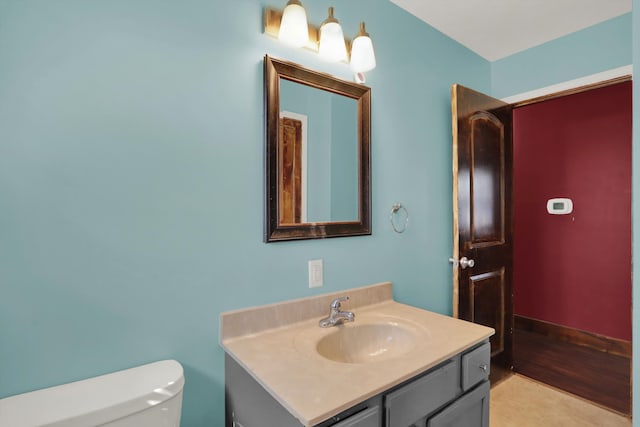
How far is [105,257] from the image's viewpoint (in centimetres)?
99

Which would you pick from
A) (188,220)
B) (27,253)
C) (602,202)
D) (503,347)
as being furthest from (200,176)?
(602,202)

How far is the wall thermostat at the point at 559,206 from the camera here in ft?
10.1

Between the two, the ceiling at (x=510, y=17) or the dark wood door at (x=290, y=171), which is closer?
the dark wood door at (x=290, y=171)

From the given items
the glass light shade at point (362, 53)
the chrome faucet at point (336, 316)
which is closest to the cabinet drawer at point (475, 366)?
the chrome faucet at point (336, 316)

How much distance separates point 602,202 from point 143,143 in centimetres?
357

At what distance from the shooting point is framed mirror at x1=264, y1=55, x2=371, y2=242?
1301 millimetres

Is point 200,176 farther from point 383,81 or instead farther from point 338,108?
point 383,81

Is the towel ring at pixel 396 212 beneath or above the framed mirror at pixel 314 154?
beneath

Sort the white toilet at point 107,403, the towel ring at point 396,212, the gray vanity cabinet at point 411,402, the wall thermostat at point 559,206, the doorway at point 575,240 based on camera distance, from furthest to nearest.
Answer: the wall thermostat at point 559,206, the doorway at point 575,240, the towel ring at point 396,212, the gray vanity cabinet at point 411,402, the white toilet at point 107,403

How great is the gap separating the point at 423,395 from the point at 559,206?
2911 millimetres

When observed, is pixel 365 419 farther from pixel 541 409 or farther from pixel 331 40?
pixel 541 409

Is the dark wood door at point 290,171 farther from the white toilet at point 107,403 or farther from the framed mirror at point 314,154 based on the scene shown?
the white toilet at point 107,403

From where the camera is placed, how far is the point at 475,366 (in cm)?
125

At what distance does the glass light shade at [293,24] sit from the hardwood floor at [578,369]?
2.76m
